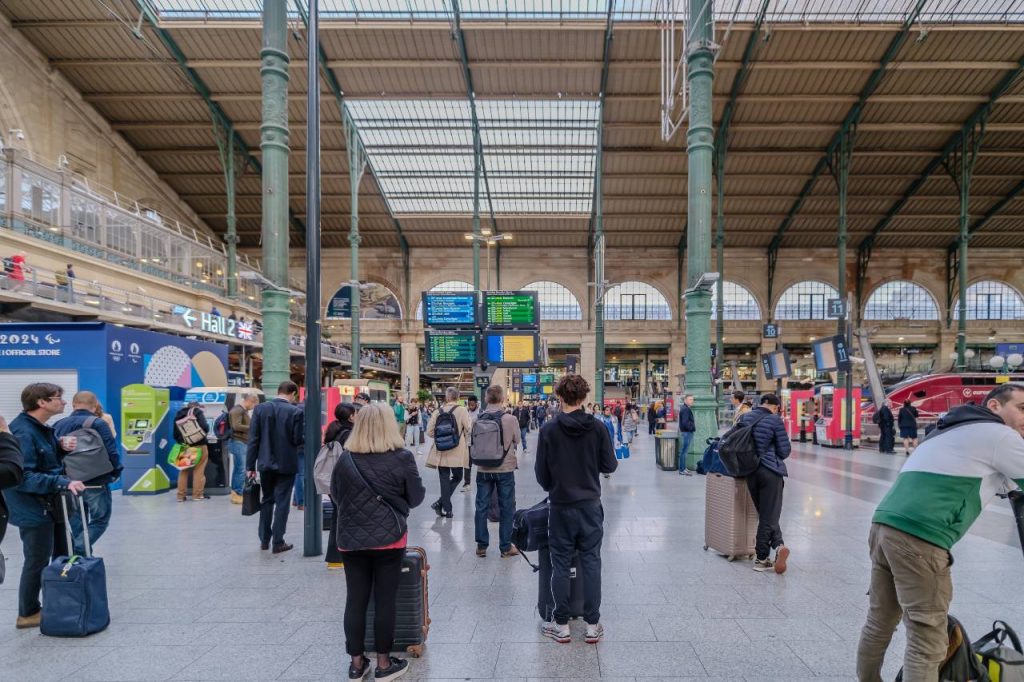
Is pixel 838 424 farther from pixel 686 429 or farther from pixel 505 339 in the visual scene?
pixel 505 339

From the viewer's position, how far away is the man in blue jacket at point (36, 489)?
13.2 feet

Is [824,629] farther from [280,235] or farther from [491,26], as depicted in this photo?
[491,26]

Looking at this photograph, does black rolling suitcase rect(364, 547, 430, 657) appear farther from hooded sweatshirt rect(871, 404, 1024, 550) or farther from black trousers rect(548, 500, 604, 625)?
hooded sweatshirt rect(871, 404, 1024, 550)

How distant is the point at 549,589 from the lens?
14.0ft

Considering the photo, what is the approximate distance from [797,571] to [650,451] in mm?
13195

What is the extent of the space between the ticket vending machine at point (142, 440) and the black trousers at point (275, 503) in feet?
17.1

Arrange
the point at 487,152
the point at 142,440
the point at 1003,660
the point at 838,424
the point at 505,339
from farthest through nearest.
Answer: the point at 487,152 < the point at 838,424 < the point at 505,339 < the point at 142,440 < the point at 1003,660

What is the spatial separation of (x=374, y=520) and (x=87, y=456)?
3.23 m

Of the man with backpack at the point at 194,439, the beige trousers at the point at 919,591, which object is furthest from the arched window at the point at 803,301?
the beige trousers at the point at 919,591

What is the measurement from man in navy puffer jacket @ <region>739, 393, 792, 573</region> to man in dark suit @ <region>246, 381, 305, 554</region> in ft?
15.6

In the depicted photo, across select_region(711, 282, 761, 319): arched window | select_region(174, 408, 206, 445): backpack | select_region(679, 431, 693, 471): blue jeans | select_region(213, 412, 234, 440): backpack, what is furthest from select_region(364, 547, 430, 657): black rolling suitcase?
select_region(711, 282, 761, 319): arched window

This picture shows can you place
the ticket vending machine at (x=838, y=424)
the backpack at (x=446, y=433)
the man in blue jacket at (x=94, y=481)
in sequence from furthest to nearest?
1. the ticket vending machine at (x=838, y=424)
2. the backpack at (x=446, y=433)
3. the man in blue jacket at (x=94, y=481)

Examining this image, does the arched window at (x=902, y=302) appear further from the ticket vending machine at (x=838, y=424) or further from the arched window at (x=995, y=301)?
the ticket vending machine at (x=838, y=424)

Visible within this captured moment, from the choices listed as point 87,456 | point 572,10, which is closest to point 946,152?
point 572,10
